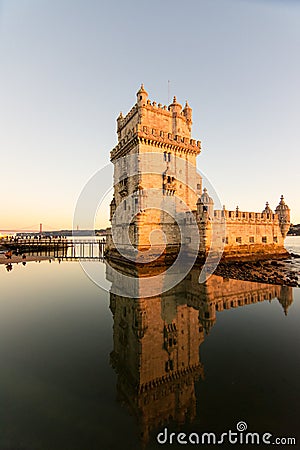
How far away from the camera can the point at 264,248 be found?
32188 millimetres

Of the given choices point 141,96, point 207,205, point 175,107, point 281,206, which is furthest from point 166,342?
point 281,206

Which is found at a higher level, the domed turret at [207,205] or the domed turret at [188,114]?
the domed turret at [188,114]

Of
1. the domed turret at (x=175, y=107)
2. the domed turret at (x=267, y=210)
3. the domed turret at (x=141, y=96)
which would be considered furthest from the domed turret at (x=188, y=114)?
the domed turret at (x=267, y=210)

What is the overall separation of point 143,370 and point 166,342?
6.34 ft

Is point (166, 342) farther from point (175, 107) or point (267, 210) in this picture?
point (267, 210)

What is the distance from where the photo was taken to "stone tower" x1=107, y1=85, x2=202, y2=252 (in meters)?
27.9

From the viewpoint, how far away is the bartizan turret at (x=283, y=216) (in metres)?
33.3

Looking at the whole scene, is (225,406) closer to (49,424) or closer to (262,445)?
(262,445)

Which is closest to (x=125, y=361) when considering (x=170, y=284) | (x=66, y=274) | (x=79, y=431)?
(x=79, y=431)

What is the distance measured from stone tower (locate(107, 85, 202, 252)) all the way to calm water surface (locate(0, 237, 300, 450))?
15.3m

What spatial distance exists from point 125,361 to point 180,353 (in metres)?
1.91

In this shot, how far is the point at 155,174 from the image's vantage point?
29125mm

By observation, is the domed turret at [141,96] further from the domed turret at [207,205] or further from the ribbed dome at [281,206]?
the ribbed dome at [281,206]

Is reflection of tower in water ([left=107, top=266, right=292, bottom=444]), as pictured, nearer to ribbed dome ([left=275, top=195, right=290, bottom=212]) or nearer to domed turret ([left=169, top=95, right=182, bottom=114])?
ribbed dome ([left=275, top=195, right=290, bottom=212])
